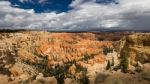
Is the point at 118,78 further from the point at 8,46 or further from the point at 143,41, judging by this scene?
the point at 8,46

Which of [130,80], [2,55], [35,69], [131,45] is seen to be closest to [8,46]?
[2,55]

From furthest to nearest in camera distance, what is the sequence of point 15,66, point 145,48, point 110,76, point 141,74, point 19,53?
point 19,53 → point 15,66 → point 145,48 → point 110,76 → point 141,74

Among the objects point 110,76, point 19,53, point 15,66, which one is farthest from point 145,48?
point 19,53

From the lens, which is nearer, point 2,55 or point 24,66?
point 24,66

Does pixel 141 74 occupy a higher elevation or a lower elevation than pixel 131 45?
lower

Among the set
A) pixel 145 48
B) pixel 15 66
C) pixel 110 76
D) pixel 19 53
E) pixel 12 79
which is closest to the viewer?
pixel 110 76

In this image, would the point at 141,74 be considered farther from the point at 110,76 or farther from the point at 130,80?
the point at 110,76
